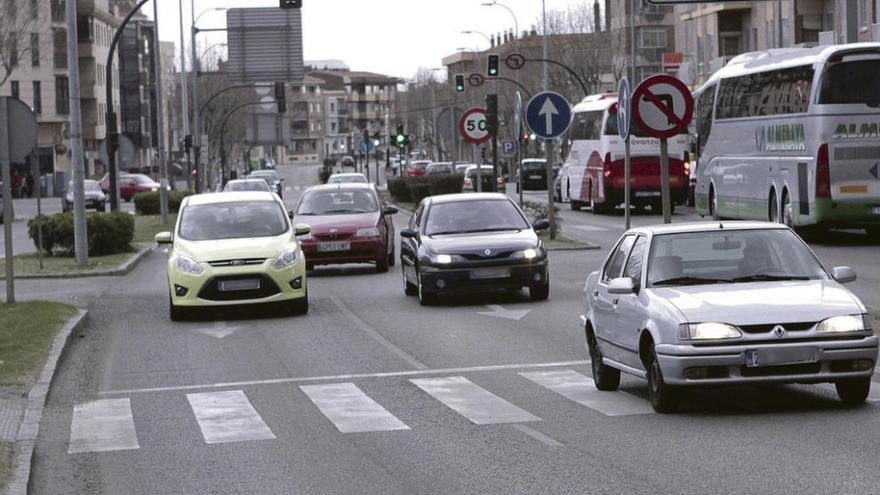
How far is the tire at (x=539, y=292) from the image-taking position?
2311cm

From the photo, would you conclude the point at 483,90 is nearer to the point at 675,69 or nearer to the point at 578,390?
the point at 675,69

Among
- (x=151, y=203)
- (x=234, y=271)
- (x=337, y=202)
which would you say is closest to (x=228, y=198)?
(x=234, y=271)

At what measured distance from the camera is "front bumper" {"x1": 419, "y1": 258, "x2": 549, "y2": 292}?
2262 centimetres

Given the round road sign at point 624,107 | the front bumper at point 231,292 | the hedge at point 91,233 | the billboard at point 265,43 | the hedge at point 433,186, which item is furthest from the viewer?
the billboard at point 265,43

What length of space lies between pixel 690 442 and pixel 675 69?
2969 inches

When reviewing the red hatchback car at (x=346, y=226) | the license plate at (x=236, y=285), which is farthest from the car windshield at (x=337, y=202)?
the license plate at (x=236, y=285)

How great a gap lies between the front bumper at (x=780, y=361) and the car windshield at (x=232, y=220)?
12660mm

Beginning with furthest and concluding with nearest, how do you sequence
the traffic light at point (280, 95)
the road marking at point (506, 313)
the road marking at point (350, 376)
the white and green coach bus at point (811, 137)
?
1. the traffic light at point (280, 95)
2. the white and green coach bus at point (811, 137)
3. the road marking at point (506, 313)
4. the road marking at point (350, 376)

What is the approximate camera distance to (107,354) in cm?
1869

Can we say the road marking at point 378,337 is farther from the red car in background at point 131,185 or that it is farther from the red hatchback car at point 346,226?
the red car in background at point 131,185

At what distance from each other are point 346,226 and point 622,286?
17.6m

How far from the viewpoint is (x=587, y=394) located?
45.2 feet

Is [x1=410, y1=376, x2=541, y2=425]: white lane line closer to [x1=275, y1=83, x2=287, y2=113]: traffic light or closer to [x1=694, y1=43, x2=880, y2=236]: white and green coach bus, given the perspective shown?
[x1=694, y1=43, x2=880, y2=236]: white and green coach bus

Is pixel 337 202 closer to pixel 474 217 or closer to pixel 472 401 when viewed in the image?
pixel 474 217
